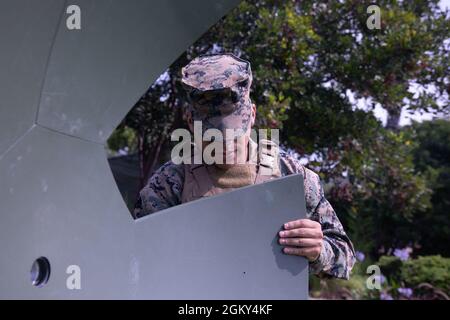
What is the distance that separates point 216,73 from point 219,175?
1.29 feet

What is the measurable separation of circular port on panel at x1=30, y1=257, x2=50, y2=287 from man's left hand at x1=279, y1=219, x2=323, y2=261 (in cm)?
62

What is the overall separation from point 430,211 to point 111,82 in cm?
934

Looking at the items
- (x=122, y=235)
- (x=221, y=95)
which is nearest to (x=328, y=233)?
(x=221, y=95)

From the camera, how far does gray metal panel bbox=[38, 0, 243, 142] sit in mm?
1484

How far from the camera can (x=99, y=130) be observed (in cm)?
159

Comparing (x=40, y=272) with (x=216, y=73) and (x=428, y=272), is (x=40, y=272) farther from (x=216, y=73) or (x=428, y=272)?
(x=428, y=272)

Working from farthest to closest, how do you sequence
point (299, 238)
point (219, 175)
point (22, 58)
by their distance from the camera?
point (219, 175) < point (299, 238) < point (22, 58)

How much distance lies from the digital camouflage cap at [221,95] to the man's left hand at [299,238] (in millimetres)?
355

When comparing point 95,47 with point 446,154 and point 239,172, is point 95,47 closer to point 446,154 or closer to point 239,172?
point 239,172

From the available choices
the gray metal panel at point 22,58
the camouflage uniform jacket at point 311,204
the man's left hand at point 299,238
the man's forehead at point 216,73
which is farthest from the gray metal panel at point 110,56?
the camouflage uniform jacket at point 311,204

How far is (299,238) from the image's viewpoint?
181cm

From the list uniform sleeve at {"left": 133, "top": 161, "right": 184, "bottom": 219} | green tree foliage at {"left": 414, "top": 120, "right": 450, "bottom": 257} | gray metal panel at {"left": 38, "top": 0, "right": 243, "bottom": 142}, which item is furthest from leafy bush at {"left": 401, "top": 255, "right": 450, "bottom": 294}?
gray metal panel at {"left": 38, "top": 0, "right": 243, "bottom": 142}
